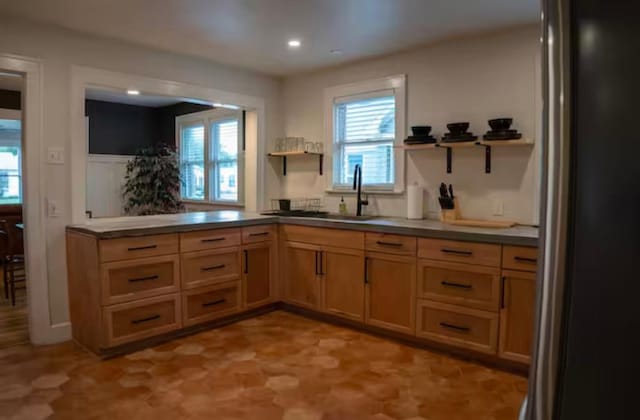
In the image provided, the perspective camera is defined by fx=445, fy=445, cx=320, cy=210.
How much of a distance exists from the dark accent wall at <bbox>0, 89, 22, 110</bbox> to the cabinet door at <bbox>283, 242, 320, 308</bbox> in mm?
4563

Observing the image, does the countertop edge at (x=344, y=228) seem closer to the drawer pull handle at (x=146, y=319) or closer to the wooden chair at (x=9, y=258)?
the drawer pull handle at (x=146, y=319)

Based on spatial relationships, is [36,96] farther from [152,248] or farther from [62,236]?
[152,248]

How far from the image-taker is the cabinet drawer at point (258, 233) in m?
3.85

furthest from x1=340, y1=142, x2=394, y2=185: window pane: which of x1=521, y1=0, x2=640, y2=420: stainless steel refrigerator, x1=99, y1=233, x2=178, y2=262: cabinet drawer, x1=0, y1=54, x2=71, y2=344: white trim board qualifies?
x1=521, y1=0, x2=640, y2=420: stainless steel refrigerator

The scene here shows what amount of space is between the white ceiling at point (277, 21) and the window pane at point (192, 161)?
2708mm

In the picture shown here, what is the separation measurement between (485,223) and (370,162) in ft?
4.28

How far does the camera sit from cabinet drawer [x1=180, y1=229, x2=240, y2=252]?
3.43m

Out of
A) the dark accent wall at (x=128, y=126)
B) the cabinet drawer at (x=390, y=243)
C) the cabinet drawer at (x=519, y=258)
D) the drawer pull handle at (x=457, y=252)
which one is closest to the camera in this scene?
the cabinet drawer at (x=519, y=258)

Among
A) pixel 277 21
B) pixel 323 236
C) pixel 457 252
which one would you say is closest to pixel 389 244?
pixel 457 252

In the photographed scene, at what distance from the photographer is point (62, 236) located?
3314 millimetres

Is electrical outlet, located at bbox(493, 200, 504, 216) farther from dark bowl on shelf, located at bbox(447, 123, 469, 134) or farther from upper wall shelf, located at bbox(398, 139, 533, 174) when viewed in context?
dark bowl on shelf, located at bbox(447, 123, 469, 134)

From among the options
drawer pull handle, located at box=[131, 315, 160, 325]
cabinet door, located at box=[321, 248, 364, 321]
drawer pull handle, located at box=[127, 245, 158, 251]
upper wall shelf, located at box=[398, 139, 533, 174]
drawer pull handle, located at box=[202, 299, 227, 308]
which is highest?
upper wall shelf, located at box=[398, 139, 533, 174]

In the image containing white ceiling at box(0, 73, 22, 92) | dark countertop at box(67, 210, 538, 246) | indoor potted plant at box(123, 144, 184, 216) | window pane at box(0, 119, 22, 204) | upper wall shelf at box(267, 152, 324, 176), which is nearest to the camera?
dark countertop at box(67, 210, 538, 246)

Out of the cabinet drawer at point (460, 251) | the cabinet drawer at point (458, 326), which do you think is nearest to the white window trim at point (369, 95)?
the cabinet drawer at point (460, 251)
